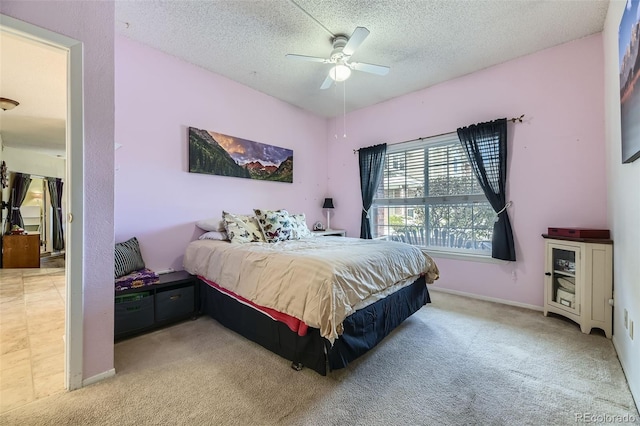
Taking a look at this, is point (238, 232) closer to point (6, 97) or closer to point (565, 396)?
point (565, 396)

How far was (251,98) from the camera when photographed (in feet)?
12.3

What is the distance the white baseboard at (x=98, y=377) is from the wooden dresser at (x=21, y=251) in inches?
216

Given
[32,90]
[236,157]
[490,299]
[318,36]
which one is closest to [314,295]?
[318,36]

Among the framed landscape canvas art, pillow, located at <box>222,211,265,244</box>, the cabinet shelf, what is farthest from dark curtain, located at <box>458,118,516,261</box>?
pillow, located at <box>222,211,265,244</box>

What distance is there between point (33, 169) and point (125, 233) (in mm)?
5597

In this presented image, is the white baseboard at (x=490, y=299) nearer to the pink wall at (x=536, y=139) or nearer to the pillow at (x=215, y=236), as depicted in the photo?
the pink wall at (x=536, y=139)

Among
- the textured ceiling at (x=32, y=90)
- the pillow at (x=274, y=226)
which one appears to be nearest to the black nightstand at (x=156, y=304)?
the pillow at (x=274, y=226)

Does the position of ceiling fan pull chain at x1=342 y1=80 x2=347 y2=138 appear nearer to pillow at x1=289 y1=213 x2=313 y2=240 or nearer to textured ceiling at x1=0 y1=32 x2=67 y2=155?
pillow at x1=289 y1=213 x2=313 y2=240

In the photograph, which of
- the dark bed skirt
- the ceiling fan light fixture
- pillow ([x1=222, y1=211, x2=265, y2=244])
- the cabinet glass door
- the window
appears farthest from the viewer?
the window

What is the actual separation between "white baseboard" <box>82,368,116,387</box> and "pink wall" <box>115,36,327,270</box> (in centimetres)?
126

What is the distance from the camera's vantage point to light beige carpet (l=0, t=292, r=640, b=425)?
4.63ft

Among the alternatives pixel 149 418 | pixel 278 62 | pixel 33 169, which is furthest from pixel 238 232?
pixel 33 169

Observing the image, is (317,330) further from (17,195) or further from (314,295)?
(17,195)

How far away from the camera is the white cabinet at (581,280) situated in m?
2.26
